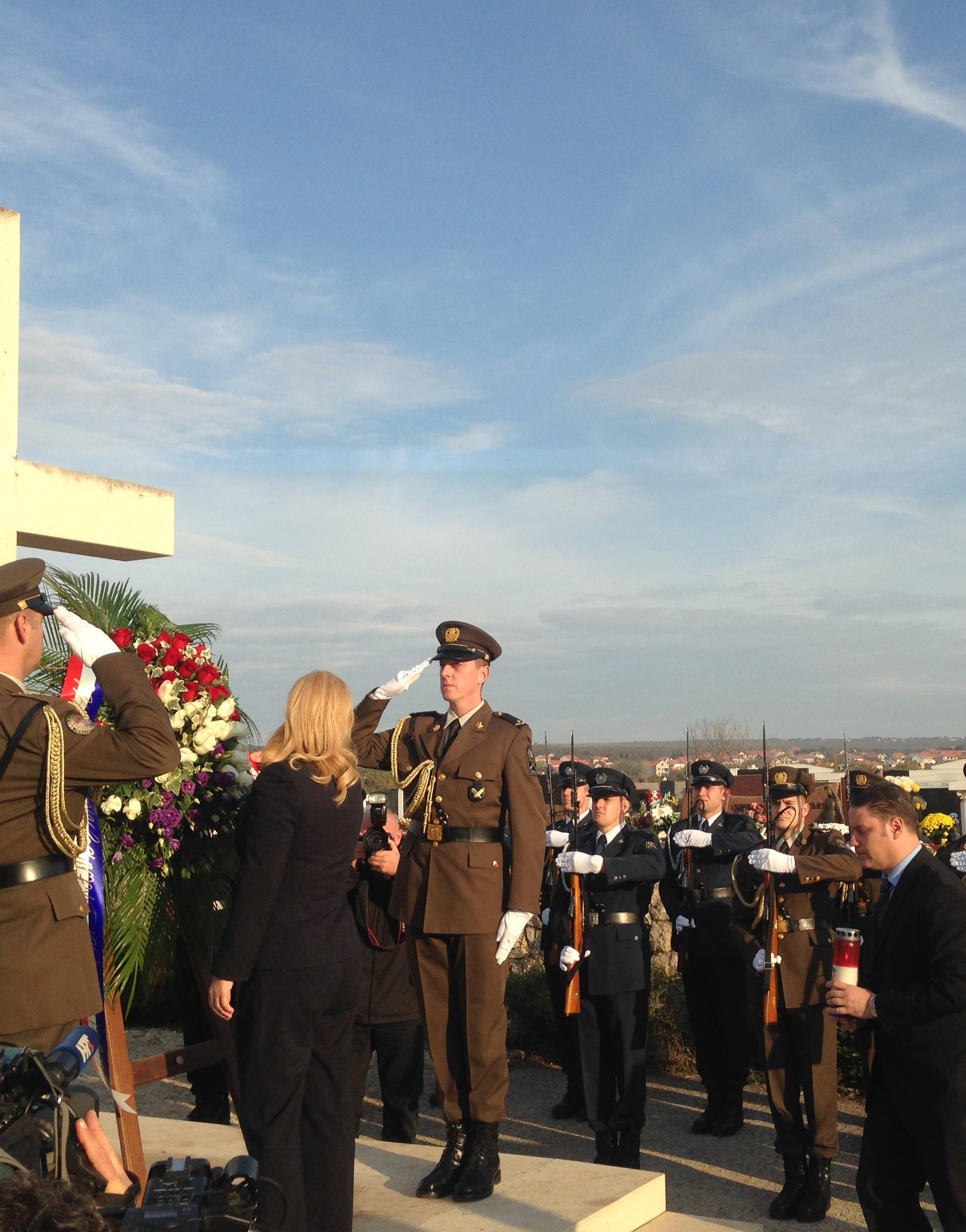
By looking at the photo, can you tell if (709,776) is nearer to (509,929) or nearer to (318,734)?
(509,929)

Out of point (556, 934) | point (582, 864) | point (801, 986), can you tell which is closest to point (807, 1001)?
point (801, 986)

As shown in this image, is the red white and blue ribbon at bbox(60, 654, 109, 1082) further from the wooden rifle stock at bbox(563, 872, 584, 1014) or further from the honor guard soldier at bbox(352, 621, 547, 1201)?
the wooden rifle stock at bbox(563, 872, 584, 1014)

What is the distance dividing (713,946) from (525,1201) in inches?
119

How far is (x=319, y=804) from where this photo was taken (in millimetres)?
3738

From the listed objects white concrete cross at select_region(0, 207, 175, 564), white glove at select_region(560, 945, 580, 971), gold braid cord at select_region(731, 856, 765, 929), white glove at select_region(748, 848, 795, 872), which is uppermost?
white concrete cross at select_region(0, 207, 175, 564)

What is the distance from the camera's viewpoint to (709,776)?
7.34m

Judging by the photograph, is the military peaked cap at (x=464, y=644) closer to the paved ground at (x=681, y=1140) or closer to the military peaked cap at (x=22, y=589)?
the military peaked cap at (x=22, y=589)

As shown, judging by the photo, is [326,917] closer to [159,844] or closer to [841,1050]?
[159,844]

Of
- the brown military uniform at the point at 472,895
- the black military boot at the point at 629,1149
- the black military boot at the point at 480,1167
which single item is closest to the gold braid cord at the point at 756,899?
the black military boot at the point at 629,1149

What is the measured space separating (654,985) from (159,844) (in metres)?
4.68

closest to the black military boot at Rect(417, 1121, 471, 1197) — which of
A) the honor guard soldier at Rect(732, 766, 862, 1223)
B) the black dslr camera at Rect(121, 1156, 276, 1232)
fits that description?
the honor guard soldier at Rect(732, 766, 862, 1223)

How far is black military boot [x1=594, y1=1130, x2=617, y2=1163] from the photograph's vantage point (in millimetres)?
6010

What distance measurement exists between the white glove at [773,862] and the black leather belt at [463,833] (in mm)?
1471

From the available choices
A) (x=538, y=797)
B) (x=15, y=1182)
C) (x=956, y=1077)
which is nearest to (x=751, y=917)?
(x=538, y=797)
